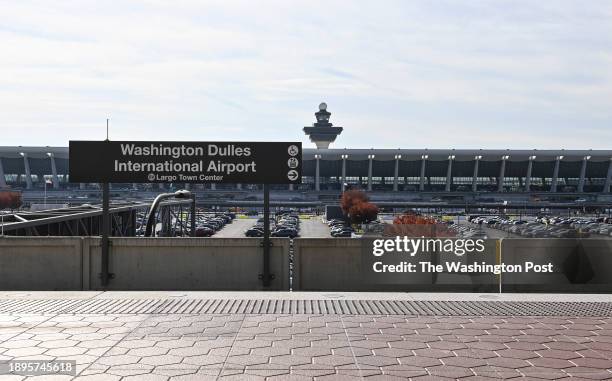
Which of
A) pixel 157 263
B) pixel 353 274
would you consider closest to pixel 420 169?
pixel 353 274

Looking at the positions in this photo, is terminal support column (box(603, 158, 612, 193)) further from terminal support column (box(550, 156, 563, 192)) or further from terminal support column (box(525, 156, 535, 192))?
terminal support column (box(525, 156, 535, 192))

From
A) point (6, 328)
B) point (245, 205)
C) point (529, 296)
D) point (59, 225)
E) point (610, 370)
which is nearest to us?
point (610, 370)

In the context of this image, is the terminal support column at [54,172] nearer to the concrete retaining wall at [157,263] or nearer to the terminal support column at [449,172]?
the terminal support column at [449,172]

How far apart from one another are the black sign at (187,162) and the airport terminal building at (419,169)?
128835mm

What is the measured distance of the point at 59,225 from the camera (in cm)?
2061

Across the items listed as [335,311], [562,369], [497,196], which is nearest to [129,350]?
[335,311]

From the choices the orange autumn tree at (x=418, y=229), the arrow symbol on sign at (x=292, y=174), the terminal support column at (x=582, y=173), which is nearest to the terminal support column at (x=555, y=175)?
the terminal support column at (x=582, y=173)

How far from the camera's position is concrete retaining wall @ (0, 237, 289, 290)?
13.6 meters

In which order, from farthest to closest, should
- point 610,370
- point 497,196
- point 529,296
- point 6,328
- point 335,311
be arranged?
1. point 497,196
2. point 529,296
3. point 335,311
4. point 6,328
5. point 610,370

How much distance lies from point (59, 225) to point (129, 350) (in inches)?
548

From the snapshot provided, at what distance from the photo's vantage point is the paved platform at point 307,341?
7336mm

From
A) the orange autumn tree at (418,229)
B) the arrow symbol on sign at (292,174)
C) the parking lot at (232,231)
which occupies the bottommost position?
the parking lot at (232,231)

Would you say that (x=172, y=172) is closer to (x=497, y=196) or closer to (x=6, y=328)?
(x=6, y=328)

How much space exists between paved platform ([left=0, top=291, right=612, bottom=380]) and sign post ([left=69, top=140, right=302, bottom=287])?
2.69 metres
